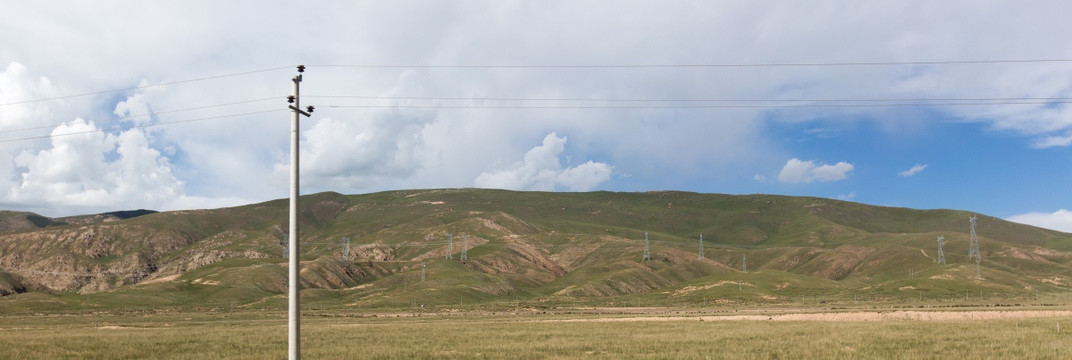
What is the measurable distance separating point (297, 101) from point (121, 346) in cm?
3995

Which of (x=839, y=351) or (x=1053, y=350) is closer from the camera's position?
(x=1053, y=350)

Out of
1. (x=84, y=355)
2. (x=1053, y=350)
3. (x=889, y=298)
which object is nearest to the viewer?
(x=1053, y=350)

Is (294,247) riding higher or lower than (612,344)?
higher

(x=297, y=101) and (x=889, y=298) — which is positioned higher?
(x=297, y=101)

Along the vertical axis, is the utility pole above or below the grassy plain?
above

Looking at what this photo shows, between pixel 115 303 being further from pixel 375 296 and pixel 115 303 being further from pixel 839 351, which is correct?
pixel 839 351

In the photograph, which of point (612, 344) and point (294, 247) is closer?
point (294, 247)

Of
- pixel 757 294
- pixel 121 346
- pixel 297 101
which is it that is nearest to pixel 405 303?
pixel 757 294

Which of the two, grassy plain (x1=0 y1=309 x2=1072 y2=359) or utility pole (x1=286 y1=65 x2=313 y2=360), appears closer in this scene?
utility pole (x1=286 y1=65 x2=313 y2=360)

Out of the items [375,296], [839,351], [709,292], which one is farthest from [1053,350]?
[375,296]

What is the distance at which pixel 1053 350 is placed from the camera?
37.5 metres

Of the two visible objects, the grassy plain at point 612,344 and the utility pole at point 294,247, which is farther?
the grassy plain at point 612,344

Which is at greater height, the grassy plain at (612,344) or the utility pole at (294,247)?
the utility pole at (294,247)

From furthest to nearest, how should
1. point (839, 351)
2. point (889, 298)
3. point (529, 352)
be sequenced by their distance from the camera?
point (889, 298) < point (529, 352) < point (839, 351)
